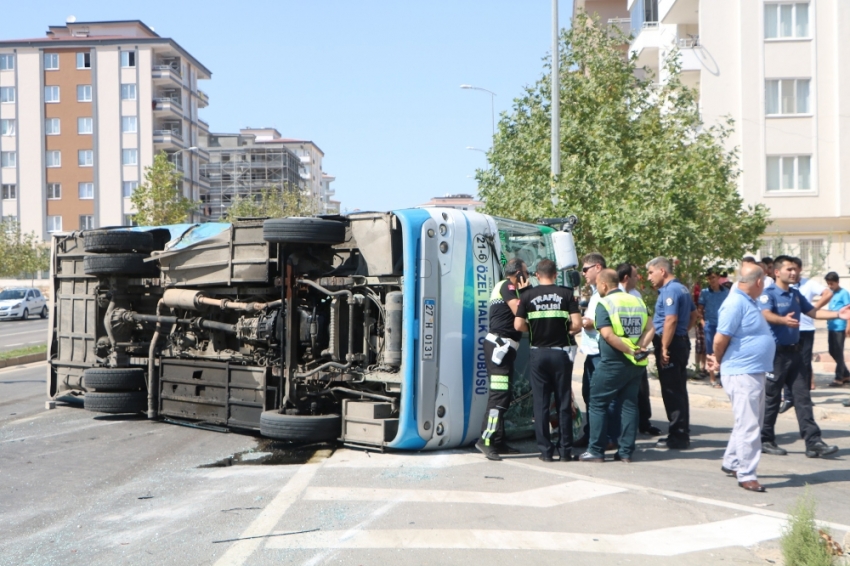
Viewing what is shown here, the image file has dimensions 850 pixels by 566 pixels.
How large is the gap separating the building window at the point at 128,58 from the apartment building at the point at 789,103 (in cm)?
4997

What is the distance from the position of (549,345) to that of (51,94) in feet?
238

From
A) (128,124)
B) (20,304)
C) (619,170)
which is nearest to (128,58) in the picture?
(128,124)

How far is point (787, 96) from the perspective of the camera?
33844 mm

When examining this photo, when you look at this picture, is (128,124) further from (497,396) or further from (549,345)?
(549,345)

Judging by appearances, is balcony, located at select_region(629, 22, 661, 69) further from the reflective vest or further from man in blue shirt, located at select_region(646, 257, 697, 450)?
the reflective vest

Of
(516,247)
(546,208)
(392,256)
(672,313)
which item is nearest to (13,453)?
(392,256)

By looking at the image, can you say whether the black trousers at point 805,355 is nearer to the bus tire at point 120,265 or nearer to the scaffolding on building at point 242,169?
the bus tire at point 120,265

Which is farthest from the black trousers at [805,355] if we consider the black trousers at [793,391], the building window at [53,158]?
the building window at [53,158]

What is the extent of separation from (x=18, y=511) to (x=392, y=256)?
3.80 meters

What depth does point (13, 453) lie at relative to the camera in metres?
9.03

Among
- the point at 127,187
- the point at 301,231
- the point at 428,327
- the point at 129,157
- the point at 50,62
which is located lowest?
the point at 428,327

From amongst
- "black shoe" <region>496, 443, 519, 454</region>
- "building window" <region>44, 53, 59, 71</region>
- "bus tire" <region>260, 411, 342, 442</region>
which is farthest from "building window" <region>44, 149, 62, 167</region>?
"black shoe" <region>496, 443, 519, 454</region>

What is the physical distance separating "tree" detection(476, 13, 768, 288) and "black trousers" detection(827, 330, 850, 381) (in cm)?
233

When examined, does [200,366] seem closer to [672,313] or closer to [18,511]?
[18,511]
